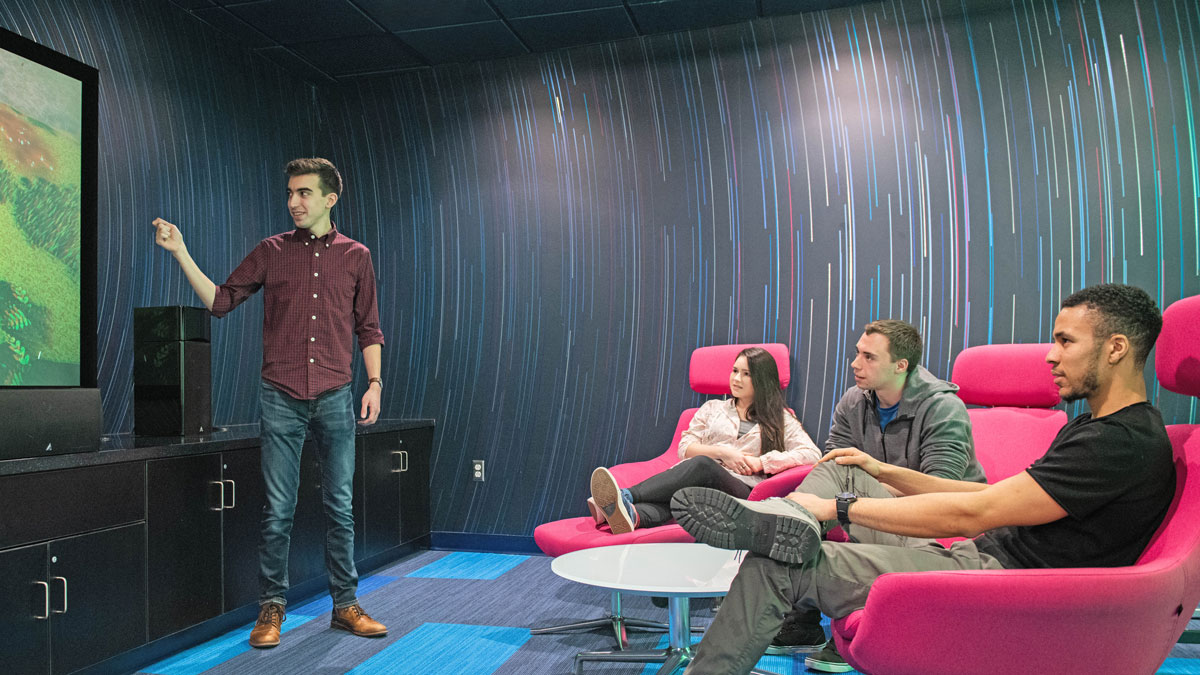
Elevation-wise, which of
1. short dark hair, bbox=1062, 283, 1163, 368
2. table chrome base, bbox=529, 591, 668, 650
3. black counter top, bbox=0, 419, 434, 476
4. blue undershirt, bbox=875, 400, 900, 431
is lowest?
table chrome base, bbox=529, 591, 668, 650

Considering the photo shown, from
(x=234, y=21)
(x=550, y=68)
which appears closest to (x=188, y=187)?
(x=234, y=21)

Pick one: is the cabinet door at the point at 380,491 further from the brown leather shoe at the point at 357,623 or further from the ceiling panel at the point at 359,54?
the ceiling panel at the point at 359,54

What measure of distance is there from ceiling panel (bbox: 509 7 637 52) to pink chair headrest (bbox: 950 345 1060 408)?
7.33ft

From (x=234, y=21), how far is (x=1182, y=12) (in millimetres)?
4137

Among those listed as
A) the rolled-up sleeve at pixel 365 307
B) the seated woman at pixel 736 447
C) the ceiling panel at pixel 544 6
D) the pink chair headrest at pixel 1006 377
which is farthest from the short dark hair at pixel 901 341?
the ceiling panel at pixel 544 6

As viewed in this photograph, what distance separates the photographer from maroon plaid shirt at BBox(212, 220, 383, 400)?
2.70 meters

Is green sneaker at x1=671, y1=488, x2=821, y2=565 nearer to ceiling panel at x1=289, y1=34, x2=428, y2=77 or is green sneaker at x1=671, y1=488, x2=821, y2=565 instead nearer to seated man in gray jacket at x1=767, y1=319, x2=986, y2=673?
seated man in gray jacket at x1=767, y1=319, x2=986, y2=673

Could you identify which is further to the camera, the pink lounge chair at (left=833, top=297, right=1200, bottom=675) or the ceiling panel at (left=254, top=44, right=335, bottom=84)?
the ceiling panel at (left=254, top=44, right=335, bottom=84)

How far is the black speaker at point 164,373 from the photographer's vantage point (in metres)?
2.95

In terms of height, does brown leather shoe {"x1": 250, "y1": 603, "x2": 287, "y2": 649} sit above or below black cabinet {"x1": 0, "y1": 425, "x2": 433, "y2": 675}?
below

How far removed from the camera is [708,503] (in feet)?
5.13

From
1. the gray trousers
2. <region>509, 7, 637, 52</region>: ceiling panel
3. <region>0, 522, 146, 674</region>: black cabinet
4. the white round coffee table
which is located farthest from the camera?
<region>509, 7, 637, 52</region>: ceiling panel

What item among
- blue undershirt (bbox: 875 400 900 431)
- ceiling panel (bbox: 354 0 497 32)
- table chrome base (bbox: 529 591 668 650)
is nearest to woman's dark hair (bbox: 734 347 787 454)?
blue undershirt (bbox: 875 400 900 431)

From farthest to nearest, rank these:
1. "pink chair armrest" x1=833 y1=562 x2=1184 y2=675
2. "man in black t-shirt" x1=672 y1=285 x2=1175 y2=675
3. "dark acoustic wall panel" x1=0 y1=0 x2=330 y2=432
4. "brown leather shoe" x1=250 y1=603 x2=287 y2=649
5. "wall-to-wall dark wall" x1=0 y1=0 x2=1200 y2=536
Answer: "wall-to-wall dark wall" x1=0 y1=0 x2=1200 y2=536 < "dark acoustic wall panel" x1=0 y1=0 x2=330 y2=432 < "brown leather shoe" x1=250 y1=603 x2=287 y2=649 < "man in black t-shirt" x1=672 y1=285 x2=1175 y2=675 < "pink chair armrest" x1=833 y1=562 x2=1184 y2=675
